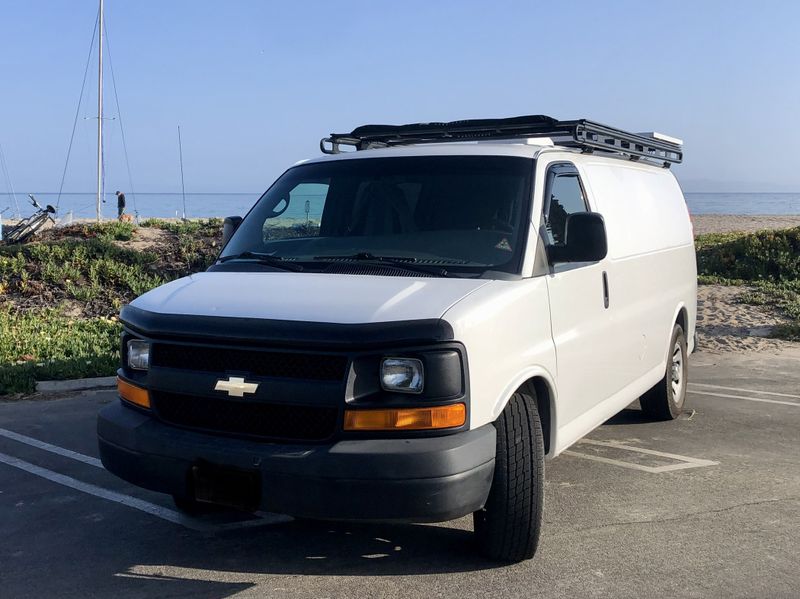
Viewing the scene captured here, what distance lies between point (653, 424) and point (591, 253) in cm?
336

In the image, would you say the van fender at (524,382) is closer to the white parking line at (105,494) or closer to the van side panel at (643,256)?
the van side panel at (643,256)

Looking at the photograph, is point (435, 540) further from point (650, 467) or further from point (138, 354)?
point (650, 467)

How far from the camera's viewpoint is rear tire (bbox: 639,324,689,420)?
297 inches

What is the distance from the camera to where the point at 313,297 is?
4.29m

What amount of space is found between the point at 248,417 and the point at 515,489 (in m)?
1.31

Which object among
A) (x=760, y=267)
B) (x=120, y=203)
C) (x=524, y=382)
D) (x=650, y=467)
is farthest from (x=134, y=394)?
(x=120, y=203)

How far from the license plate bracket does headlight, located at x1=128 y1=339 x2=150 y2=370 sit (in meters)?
0.68

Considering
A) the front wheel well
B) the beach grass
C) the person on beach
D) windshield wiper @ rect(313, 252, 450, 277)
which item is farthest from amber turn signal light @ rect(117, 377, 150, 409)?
the person on beach

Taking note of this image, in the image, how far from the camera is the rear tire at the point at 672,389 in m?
7.54

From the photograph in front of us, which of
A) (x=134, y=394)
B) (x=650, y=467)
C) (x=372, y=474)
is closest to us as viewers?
(x=372, y=474)

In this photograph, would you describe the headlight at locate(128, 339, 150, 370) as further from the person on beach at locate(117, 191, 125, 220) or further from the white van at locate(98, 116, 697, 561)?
the person on beach at locate(117, 191, 125, 220)

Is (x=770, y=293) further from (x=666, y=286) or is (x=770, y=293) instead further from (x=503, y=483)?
(x=503, y=483)

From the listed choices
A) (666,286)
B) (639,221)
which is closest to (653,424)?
(666,286)

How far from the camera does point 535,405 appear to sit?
4.52 meters
